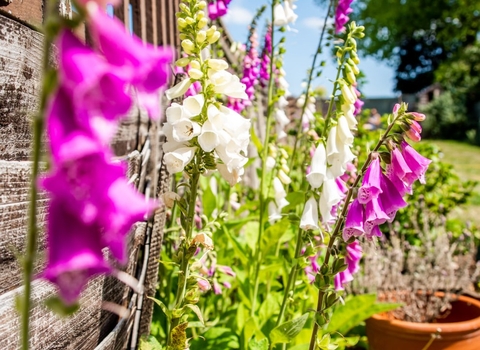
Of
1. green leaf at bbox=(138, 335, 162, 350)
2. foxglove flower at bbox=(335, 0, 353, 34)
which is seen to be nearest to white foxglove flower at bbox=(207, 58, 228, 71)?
green leaf at bbox=(138, 335, 162, 350)

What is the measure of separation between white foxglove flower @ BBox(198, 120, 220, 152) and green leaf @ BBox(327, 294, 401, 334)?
3.89 ft

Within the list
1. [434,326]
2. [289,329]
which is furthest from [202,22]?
[434,326]

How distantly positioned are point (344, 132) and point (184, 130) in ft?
1.82

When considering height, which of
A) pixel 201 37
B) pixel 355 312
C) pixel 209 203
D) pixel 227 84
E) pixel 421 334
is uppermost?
pixel 201 37

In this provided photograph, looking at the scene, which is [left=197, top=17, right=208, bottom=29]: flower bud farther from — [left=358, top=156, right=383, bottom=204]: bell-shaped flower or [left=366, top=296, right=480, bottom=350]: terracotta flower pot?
[left=366, top=296, right=480, bottom=350]: terracotta flower pot

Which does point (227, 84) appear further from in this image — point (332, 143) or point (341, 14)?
point (341, 14)

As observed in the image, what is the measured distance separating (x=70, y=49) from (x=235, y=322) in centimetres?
194

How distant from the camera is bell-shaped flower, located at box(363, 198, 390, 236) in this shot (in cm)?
129

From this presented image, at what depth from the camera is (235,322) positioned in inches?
86.7

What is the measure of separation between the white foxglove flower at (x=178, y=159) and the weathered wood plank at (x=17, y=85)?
1.07 ft

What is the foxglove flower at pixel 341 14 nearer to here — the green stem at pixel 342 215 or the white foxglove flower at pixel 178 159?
the green stem at pixel 342 215

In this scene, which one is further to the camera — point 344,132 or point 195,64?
point 344,132

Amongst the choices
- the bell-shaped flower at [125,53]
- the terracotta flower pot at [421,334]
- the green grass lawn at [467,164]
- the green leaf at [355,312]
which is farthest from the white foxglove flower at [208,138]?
the green grass lawn at [467,164]

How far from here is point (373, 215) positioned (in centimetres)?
131
